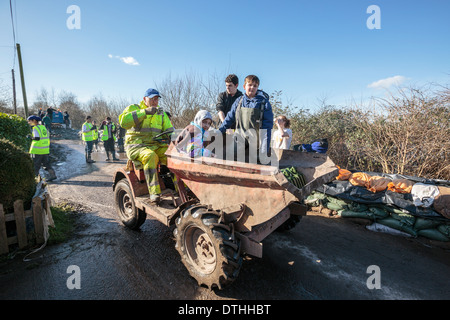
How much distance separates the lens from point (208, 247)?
2.50m

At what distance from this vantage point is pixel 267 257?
3.18 metres

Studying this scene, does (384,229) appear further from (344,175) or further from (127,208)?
(127,208)

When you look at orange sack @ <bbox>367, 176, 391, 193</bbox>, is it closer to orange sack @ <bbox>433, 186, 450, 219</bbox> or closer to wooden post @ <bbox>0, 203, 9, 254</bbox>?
orange sack @ <bbox>433, 186, 450, 219</bbox>

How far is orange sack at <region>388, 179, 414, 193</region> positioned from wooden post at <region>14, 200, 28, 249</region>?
6.18m

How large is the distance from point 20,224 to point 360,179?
5.97 m

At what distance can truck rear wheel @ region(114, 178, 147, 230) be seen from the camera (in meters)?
3.65

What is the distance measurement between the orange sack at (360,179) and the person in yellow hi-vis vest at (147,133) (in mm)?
3820

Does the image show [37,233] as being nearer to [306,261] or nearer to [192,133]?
[192,133]

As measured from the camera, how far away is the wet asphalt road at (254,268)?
8.11ft

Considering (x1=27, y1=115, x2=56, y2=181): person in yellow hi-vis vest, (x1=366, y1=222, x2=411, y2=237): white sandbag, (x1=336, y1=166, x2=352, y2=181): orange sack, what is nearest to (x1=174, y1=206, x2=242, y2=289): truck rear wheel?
(x1=366, y1=222, x2=411, y2=237): white sandbag

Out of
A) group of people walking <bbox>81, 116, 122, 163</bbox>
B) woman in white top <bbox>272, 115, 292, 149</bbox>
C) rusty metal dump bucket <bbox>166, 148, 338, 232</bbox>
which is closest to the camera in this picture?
rusty metal dump bucket <bbox>166, 148, 338, 232</bbox>

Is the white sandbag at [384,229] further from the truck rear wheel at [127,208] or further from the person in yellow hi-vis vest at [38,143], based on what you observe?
the person in yellow hi-vis vest at [38,143]
